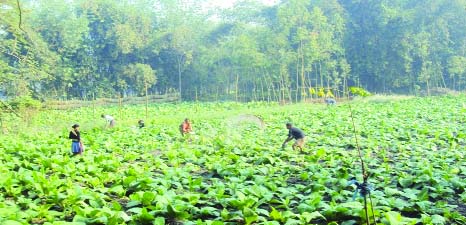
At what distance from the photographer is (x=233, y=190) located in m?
7.03

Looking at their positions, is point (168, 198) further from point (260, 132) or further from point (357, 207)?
point (260, 132)

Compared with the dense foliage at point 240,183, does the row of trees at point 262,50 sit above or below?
above

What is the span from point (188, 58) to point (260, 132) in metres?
28.3

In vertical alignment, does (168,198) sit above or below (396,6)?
below

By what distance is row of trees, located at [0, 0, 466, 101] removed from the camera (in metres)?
34.9

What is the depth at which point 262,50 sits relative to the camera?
37.2 metres

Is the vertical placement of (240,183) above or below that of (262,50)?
below

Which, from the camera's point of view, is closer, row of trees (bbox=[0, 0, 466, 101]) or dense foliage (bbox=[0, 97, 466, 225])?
dense foliage (bbox=[0, 97, 466, 225])

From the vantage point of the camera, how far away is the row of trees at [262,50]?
3491cm

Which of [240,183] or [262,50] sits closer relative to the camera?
[240,183]

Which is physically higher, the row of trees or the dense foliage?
the row of trees

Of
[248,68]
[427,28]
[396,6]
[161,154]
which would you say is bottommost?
[161,154]

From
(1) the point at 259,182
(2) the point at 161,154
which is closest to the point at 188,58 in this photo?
(2) the point at 161,154

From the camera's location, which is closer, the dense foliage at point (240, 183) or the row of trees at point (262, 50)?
the dense foliage at point (240, 183)
